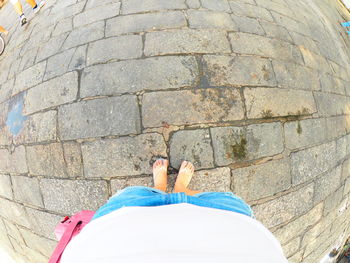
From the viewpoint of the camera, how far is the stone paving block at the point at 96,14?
196 cm

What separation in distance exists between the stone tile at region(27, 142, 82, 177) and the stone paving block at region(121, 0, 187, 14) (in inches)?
55.2

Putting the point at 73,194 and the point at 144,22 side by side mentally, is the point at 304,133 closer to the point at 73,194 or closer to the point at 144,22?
the point at 144,22

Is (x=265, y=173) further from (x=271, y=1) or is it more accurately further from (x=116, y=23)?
(x=271, y=1)

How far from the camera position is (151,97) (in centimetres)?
155

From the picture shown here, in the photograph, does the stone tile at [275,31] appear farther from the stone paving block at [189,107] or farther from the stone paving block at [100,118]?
the stone paving block at [100,118]

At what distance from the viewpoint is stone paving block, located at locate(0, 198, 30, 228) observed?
190cm

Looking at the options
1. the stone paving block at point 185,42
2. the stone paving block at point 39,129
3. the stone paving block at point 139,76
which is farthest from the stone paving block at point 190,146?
the stone paving block at point 39,129

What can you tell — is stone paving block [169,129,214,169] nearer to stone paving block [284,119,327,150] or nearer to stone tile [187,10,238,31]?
stone paving block [284,119,327,150]

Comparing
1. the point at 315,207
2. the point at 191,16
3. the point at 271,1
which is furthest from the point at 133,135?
the point at 271,1

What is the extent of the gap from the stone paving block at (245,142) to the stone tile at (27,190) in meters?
1.58

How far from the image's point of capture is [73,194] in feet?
5.27

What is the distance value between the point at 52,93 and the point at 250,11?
2.14 meters

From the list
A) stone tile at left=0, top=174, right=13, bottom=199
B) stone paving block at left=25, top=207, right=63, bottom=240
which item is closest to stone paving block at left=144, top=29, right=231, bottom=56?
stone paving block at left=25, top=207, right=63, bottom=240

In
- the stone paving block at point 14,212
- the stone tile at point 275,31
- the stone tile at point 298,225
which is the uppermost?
the stone tile at point 275,31
